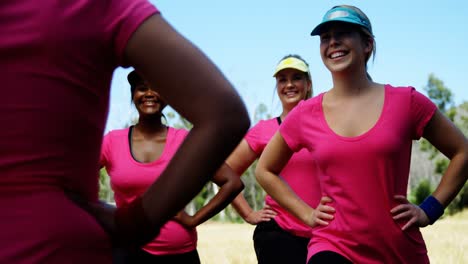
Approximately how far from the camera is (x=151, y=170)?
18.5 ft

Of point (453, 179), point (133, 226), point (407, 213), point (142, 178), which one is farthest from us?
point (142, 178)

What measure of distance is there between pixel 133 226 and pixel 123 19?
44 cm

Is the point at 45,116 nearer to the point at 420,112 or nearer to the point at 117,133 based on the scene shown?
the point at 420,112

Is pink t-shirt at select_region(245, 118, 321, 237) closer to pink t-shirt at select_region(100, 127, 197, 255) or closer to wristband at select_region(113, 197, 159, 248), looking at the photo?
pink t-shirt at select_region(100, 127, 197, 255)

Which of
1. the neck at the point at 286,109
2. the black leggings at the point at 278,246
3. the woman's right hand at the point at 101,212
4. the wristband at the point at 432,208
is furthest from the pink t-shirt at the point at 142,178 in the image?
the woman's right hand at the point at 101,212

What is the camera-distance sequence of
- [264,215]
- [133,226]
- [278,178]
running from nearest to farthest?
[133,226] < [278,178] < [264,215]

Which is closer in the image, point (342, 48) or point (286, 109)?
point (342, 48)

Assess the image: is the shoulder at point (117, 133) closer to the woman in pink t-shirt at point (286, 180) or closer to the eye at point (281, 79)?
the woman in pink t-shirt at point (286, 180)

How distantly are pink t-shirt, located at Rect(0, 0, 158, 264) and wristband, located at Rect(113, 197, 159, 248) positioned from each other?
101mm

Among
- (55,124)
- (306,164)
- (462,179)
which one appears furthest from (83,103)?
(306,164)

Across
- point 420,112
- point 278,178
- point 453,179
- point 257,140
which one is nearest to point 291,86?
point 257,140

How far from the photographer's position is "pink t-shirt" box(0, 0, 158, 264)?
4.92ft

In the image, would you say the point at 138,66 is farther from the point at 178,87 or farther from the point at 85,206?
the point at 85,206

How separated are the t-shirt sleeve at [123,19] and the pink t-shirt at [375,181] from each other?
2626mm
